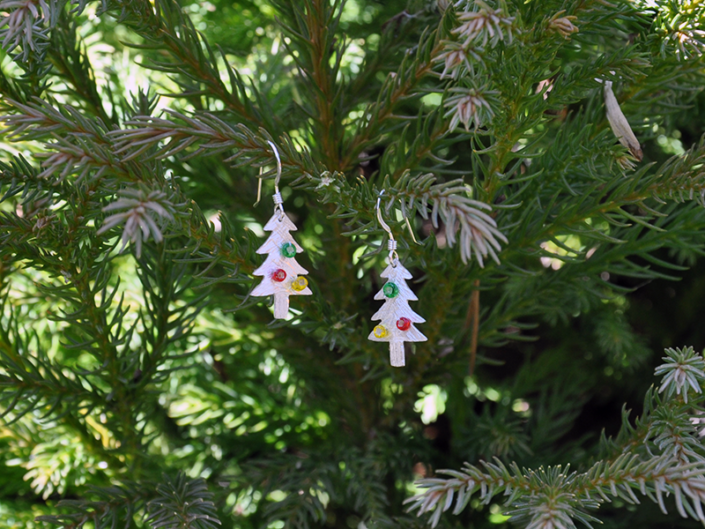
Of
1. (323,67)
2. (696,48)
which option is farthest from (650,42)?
(323,67)

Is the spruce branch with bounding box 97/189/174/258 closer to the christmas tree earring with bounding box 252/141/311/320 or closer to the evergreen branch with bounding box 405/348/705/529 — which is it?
the christmas tree earring with bounding box 252/141/311/320

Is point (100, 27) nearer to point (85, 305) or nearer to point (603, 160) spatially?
point (85, 305)

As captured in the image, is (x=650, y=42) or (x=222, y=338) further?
(x=222, y=338)

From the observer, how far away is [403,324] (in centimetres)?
48

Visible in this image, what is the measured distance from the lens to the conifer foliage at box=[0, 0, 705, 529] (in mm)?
430

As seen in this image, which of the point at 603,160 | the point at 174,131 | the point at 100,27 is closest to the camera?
the point at 174,131

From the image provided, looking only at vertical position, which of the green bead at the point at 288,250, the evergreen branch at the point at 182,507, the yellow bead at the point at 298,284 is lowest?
the evergreen branch at the point at 182,507

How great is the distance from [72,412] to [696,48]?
0.73 metres

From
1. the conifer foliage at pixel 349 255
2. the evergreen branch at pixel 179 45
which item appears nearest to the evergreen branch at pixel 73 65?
the conifer foliage at pixel 349 255

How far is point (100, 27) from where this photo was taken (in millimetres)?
894

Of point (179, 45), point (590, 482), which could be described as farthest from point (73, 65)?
point (590, 482)

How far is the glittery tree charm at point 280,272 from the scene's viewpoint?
1.49ft

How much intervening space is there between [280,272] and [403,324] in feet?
0.37

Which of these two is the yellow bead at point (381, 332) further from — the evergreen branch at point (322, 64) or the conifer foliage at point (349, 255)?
the evergreen branch at point (322, 64)
